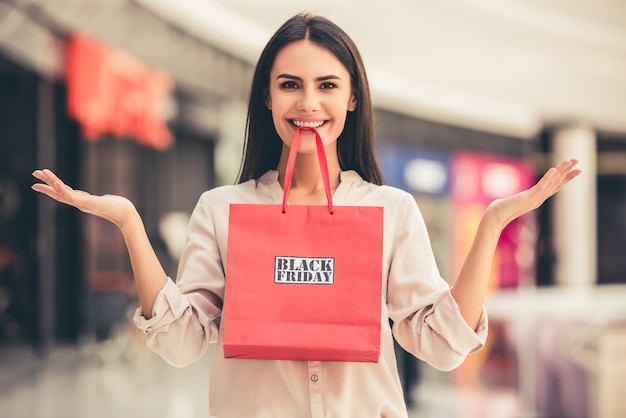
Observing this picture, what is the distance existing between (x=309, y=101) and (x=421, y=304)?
1.35 feet

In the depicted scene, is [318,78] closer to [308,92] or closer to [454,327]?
[308,92]

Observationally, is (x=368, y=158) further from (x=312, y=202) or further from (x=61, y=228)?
(x=61, y=228)

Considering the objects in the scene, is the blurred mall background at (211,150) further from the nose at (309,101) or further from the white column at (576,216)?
the white column at (576,216)

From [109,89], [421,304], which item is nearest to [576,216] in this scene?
[109,89]

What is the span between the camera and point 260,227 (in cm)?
135

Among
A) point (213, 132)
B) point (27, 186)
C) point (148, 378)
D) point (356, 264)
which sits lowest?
point (148, 378)

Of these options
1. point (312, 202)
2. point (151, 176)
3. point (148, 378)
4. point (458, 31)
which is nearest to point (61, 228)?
point (151, 176)

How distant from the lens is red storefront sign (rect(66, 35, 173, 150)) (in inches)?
301

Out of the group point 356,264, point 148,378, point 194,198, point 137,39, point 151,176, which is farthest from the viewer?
point 194,198

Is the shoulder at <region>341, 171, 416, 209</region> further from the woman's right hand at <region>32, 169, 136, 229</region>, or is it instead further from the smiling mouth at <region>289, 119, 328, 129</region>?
the woman's right hand at <region>32, 169, 136, 229</region>

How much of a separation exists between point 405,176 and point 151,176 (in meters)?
3.27

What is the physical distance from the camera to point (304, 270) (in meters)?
1.34

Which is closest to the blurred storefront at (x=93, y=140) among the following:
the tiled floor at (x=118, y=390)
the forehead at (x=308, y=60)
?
the tiled floor at (x=118, y=390)

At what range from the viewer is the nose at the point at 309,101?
55.7 inches
